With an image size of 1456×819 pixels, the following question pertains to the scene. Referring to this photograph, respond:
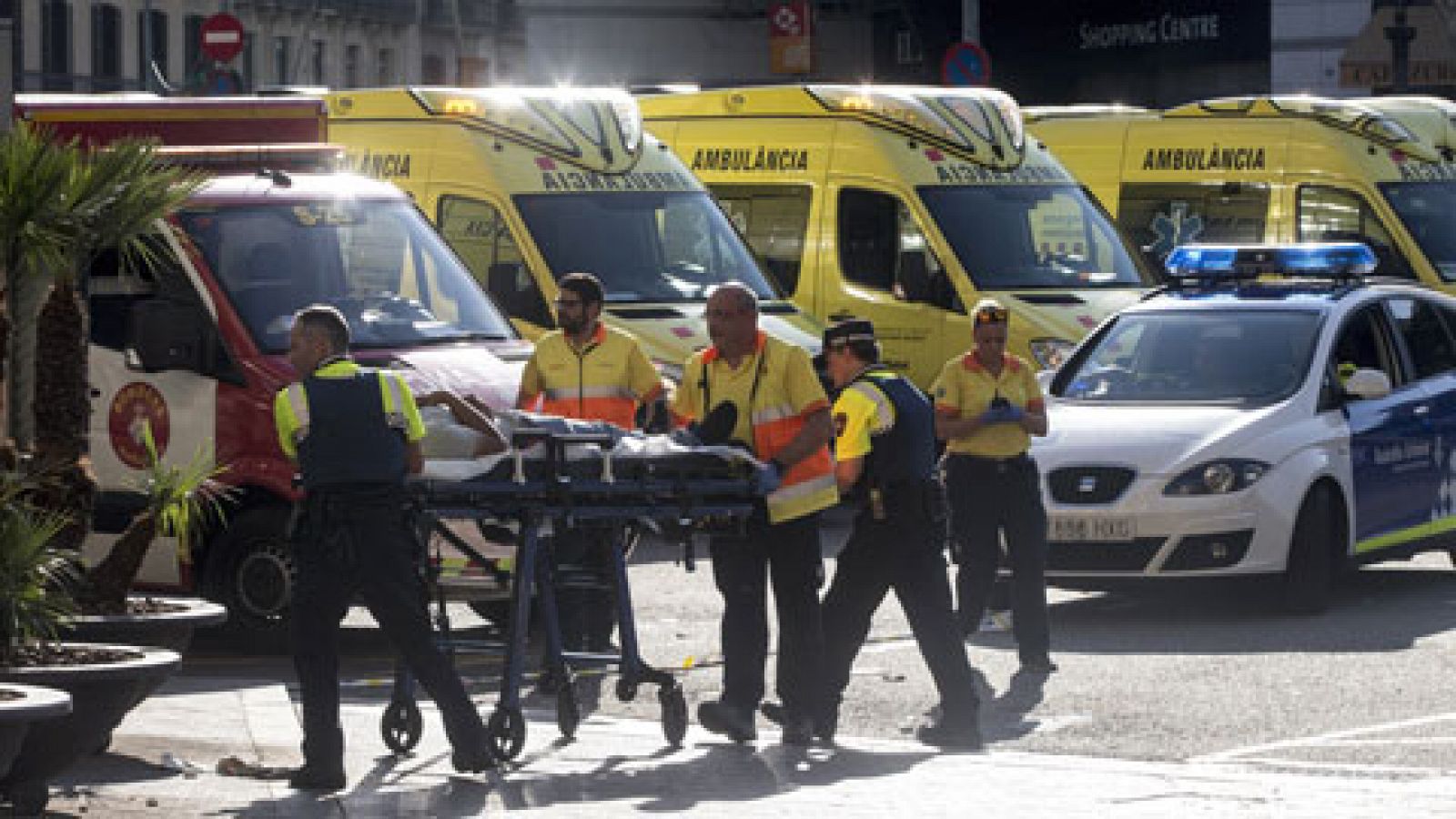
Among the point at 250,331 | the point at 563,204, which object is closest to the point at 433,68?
the point at 563,204

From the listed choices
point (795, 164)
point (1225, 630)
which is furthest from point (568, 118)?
point (1225, 630)

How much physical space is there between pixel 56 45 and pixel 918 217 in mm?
48262

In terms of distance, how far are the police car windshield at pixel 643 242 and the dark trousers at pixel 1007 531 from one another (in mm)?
5408

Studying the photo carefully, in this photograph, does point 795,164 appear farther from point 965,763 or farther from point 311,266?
point 965,763

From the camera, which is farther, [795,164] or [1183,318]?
[795,164]

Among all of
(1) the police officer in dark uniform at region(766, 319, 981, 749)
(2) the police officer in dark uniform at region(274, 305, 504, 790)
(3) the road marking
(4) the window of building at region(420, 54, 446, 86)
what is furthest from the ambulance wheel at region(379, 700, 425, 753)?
(4) the window of building at region(420, 54, 446, 86)

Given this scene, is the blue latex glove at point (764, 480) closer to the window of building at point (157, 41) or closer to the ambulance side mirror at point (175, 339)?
the ambulance side mirror at point (175, 339)

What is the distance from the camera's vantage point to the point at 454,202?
822 inches

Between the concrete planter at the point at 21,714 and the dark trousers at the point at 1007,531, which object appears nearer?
the concrete planter at the point at 21,714

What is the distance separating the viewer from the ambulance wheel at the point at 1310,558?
1688 cm

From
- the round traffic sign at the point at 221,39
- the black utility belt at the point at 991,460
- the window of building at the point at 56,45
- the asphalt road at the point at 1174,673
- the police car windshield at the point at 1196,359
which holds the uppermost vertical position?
the window of building at the point at 56,45

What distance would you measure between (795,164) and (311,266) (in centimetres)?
751

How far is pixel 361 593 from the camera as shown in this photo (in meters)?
11.9

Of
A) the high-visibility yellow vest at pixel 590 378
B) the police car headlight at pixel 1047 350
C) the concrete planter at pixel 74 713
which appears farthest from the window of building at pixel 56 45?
the concrete planter at pixel 74 713
